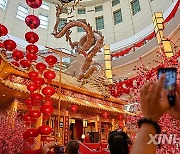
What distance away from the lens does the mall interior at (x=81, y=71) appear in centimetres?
533

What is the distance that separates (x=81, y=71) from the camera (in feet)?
34.3

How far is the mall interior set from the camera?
533 centimetres

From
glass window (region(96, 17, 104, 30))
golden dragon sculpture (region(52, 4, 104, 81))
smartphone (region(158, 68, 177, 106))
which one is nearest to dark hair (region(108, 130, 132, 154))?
smartphone (region(158, 68, 177, 106))

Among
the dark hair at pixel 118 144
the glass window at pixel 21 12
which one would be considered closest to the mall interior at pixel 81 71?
the glass window at pixel 21 12

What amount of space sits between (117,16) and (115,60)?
231 inches

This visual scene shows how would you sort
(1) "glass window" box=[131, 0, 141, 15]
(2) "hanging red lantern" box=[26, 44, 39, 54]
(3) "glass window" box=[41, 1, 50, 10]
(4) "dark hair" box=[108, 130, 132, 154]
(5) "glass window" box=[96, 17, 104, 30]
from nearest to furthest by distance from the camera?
(4) "dark hair" box=[108, 130, 132, 154] < (2) "hanging red lantern" box=[26, 44, 39, 54] < (1) "glass window" box=[131, 0, 141, 15] < (3) "glass window" box=[41, 1, 50, 10] < (5) "glass window" box=[96, 17, 104, 30]

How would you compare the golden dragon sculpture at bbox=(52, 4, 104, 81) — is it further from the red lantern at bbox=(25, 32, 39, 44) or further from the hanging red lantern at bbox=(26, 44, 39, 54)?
the red lantern at bbox=(25, 32, 39, 44)

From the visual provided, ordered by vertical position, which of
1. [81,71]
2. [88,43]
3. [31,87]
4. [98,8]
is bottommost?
[31,87]

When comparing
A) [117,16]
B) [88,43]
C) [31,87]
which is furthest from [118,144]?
[117,16]

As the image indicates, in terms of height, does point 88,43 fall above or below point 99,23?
below

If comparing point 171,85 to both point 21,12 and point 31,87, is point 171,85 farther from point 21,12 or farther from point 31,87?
point 21,12

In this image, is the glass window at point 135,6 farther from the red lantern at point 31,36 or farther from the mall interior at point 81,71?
→ the red lantern at point 31,36

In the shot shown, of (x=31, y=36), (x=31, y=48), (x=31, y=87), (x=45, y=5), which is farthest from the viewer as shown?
(x=45, y=5)

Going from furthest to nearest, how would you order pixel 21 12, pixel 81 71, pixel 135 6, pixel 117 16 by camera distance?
pixel 117 16
pixel 135 6
pixel 21 12
pixel 81 71
